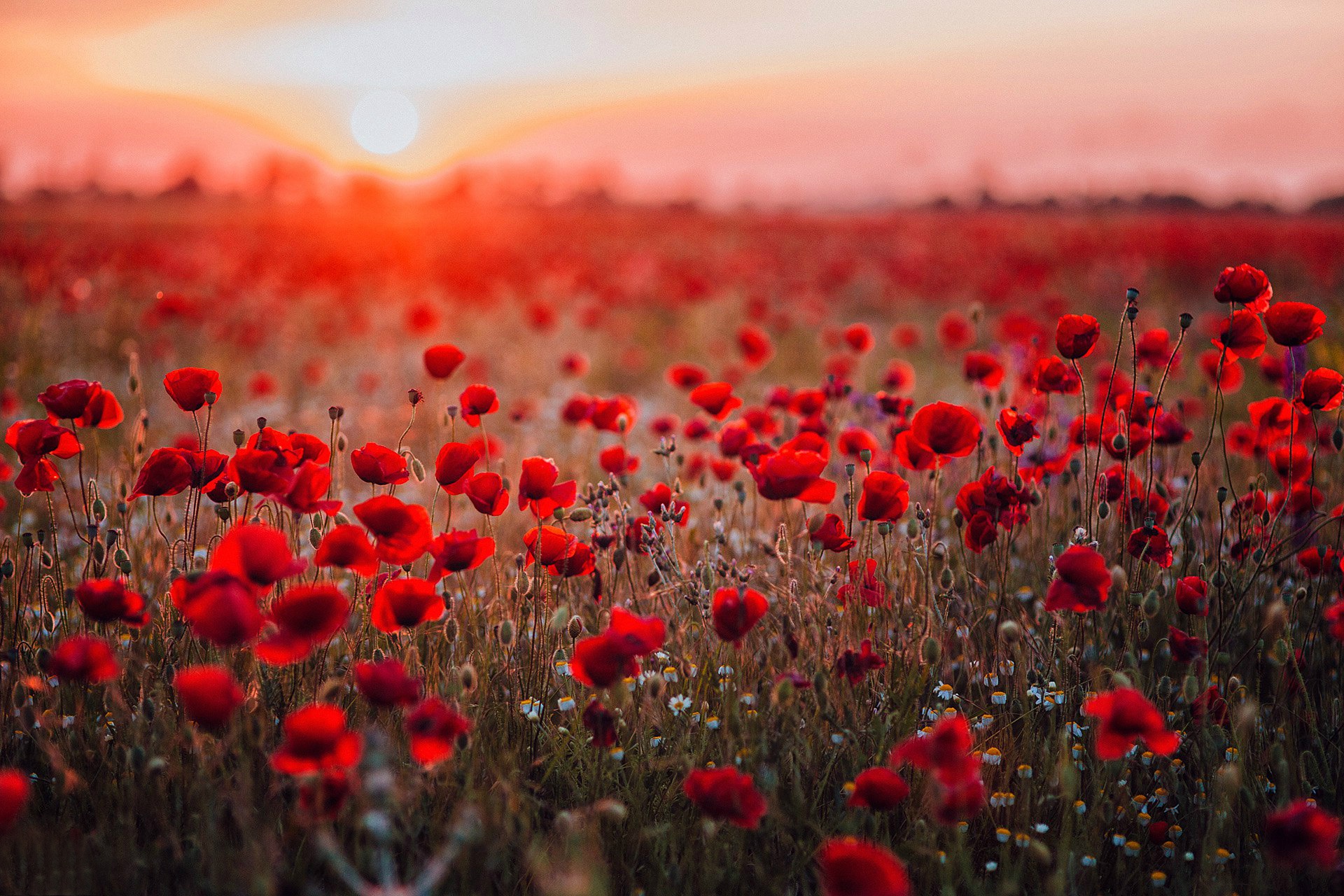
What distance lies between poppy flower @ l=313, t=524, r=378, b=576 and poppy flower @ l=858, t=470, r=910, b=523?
3.47ft

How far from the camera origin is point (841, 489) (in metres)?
4.32

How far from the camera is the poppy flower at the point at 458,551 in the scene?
6.06 ft

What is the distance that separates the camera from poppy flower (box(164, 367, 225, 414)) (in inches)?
83.7

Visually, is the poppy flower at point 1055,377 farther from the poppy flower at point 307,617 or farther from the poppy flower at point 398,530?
the poppy flower at point 307,617

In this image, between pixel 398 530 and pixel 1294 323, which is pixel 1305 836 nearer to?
pixel 1294 323

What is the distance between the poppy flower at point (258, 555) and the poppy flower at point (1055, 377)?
200 centimetres

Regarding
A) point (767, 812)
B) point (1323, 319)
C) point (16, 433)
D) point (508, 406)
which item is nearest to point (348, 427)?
point (508, 406)

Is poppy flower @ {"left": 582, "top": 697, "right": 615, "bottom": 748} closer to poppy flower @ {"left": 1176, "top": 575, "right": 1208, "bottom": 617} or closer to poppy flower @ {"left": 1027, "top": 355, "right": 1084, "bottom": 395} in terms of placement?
poppy flower @ {"left": 1176, "top": 575, "right": 1208, "bottom": 617}

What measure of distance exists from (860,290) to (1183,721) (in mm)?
9395

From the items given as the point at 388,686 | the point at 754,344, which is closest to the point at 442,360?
the point at 388,686

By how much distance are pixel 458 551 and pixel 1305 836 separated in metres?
1.50

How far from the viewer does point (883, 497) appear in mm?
2043

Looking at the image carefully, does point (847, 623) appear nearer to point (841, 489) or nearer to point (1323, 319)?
point (1323, 319)

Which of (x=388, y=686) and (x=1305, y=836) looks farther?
(x=388, y=686)
